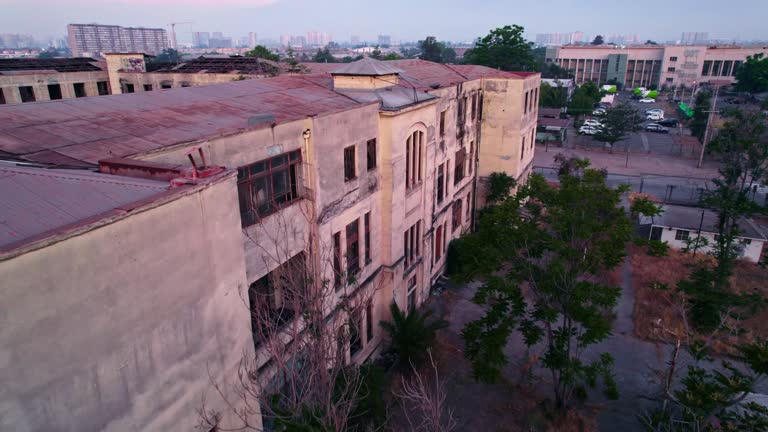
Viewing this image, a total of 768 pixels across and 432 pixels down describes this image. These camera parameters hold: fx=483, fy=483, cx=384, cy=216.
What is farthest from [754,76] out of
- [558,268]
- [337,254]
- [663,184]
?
[337,254]

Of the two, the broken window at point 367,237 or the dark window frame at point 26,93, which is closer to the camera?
the broken window at point 367,237

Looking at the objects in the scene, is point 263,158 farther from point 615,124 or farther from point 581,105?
point 581,105

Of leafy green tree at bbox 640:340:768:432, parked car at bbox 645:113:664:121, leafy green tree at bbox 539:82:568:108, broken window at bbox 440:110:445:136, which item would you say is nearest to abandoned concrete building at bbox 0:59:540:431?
broken window at bbox 440:110:445:136

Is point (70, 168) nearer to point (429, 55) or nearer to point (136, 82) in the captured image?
point (136, 82)

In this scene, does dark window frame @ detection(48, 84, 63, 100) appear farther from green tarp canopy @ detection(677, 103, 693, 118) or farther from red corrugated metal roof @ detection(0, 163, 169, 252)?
Answer: green tarp canopy @ detection(677, 103, 693, 118)

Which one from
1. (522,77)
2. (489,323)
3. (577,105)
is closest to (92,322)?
(489,323)

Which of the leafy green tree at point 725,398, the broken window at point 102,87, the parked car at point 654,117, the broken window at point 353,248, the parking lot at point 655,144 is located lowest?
the parking lot at point 655,144

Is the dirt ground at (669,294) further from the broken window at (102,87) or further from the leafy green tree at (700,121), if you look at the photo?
the broken window at (102,87)

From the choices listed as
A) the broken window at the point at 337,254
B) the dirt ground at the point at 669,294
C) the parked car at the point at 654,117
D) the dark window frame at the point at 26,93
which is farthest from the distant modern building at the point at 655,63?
the dark window frame at the point at 26,93
